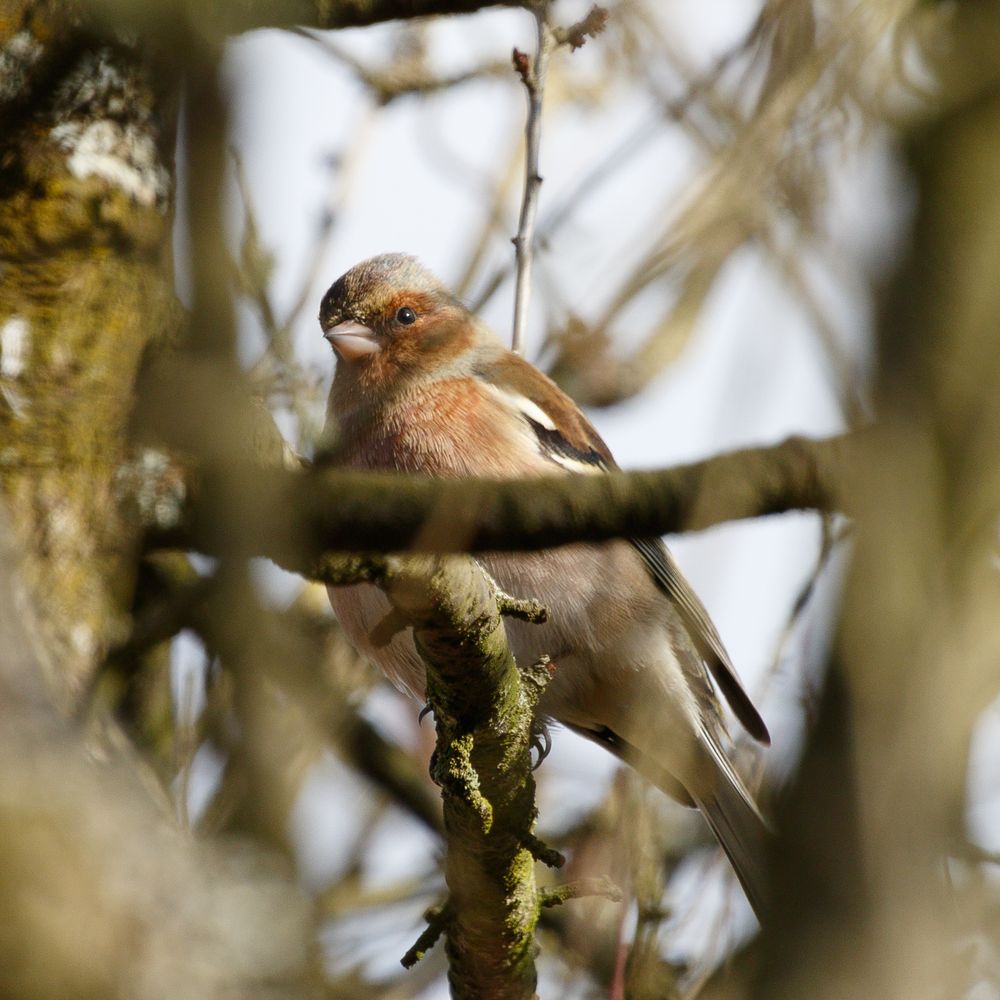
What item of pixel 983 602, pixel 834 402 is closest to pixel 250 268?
pixel 834 402

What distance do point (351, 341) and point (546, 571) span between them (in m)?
1.41

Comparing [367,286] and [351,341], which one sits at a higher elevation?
[367,286]

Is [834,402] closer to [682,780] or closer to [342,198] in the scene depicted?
[682,780]

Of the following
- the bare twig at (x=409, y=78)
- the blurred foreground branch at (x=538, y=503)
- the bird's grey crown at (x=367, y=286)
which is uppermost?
the bare twig at (x=409, y=78)

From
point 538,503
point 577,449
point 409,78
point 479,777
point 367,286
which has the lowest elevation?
point 479,777

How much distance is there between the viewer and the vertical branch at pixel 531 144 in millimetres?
4117

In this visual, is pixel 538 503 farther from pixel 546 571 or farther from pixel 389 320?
pixel 389 320

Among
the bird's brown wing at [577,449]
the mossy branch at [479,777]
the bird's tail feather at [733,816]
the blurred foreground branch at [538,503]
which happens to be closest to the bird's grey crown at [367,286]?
the bird's brown wing at [577,449]

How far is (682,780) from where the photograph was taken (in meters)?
5.28

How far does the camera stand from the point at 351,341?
5.57 metres

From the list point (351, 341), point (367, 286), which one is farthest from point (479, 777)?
point (367, 286)

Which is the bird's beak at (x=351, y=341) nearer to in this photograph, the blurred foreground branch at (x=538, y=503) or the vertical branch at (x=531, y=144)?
the vertical branch at (x=531, y=144)

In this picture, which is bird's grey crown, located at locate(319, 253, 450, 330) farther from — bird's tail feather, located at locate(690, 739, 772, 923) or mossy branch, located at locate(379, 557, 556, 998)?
mossy branch, located at locate(379, 557, 556, 998)

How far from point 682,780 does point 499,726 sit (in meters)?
2.13
